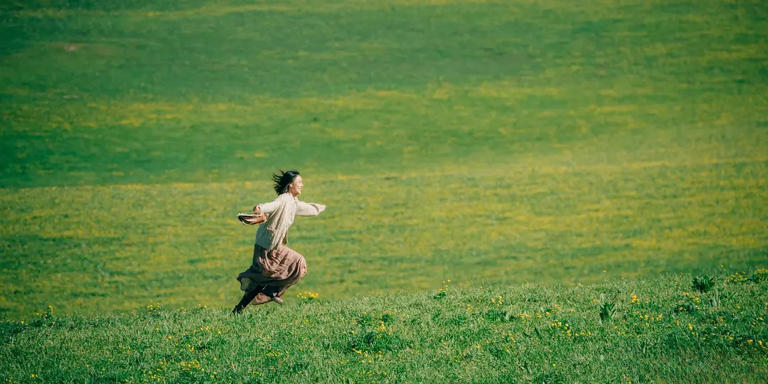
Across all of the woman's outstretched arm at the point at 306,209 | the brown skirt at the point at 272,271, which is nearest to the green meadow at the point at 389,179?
the brown skirt at the point at 272,271

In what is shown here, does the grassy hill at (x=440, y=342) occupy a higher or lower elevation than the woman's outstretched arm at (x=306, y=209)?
lower

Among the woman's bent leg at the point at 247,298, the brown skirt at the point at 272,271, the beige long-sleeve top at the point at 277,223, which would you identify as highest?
the beige long-sleeve top at the point at 277,223

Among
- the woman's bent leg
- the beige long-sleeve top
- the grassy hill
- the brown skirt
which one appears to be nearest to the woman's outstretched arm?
the beige long-sleeve top

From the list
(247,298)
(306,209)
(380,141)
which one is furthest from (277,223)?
(380,141)

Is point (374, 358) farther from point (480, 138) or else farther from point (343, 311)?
point (480, 138)

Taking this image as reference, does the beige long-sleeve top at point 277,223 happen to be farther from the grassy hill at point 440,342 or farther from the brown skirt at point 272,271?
the grassy hill at point 440,342

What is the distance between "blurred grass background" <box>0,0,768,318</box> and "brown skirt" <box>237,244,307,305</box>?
19.3 ft

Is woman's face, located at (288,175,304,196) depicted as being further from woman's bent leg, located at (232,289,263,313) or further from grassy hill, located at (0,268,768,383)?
grassy hill, located at (0,268,768,383)

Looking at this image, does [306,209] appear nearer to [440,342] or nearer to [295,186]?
[295,186]

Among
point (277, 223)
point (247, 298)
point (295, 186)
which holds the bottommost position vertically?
point (247, 298)

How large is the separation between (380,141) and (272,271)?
25691 millimetres

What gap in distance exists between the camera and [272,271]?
1114 cm

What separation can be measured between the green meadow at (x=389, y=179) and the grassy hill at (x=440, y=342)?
0.18 feet

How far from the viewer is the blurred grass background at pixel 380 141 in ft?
66.2
